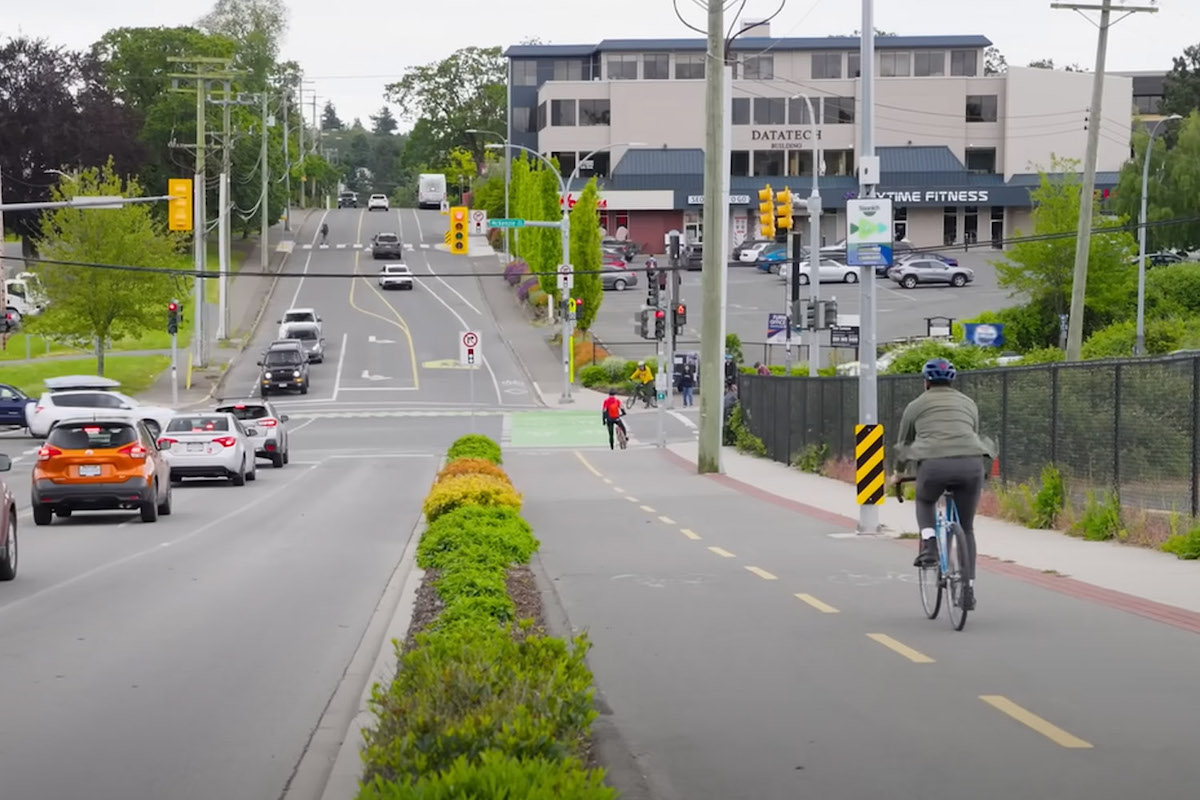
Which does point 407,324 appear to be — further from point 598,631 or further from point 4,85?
point 598,631

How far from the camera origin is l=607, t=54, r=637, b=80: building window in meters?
124

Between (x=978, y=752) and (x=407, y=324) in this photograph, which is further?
(x=407, y=324)

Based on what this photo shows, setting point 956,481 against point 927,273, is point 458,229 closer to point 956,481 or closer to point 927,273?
point 927,273

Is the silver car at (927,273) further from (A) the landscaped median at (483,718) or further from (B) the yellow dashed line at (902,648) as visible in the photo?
(A) the landscaped median at (483,718)

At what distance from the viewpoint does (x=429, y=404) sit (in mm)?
65875

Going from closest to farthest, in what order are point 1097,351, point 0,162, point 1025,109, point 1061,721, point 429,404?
1. point 1061,721
2. point 1097,351
3. point 429,404
4. point 0,162
5. point 1025,109

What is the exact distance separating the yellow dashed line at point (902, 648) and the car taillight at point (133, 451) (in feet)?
52.0

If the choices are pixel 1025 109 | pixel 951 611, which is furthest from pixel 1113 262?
pixel 951 611

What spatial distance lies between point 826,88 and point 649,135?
12.3 metres

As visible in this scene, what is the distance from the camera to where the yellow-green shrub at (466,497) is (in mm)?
19469

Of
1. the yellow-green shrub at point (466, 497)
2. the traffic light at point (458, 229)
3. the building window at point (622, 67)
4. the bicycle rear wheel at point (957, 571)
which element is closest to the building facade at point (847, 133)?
the building window at point (622, 67)

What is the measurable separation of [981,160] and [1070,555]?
100471 millimetres

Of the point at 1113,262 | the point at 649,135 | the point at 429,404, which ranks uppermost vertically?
the point at 649,135

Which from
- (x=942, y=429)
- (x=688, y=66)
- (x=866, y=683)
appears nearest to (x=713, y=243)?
(x=942, y=429)
